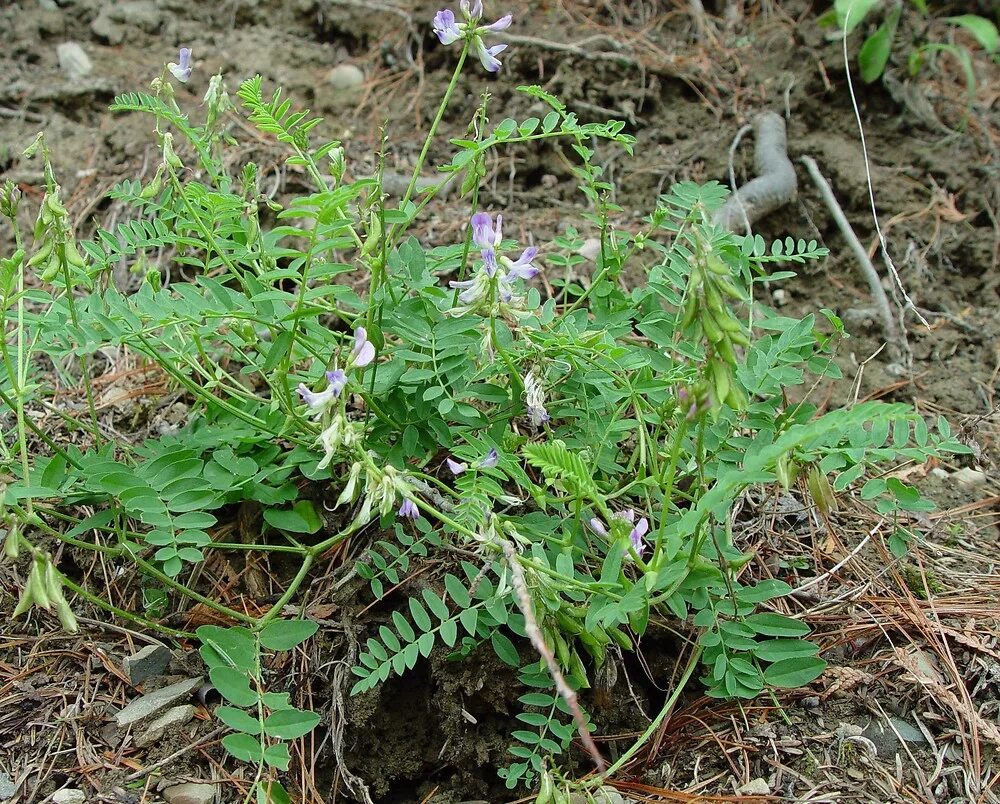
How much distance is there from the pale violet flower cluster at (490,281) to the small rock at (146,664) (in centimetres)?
111

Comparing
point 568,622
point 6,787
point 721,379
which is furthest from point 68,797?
point 721,379

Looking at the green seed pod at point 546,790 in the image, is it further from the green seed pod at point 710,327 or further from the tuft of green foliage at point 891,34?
the tuft of green foliage at point 891,34

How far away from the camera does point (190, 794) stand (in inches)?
79.8

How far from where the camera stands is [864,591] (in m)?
2.41

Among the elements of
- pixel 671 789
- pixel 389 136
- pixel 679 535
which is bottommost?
pixel 671 789

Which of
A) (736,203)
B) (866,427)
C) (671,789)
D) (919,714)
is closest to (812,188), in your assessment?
(736,203)

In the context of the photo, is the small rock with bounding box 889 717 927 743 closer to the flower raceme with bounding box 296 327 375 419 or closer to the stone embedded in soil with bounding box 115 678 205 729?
the flower raceme with bounding box 296 327 375 419

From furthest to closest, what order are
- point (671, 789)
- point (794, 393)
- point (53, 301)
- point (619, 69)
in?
point (619, 69), point (794, 393), point (53, 301), point (671, 789)

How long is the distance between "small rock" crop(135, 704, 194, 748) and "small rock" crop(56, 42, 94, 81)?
3.14 m

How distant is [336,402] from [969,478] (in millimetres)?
2037

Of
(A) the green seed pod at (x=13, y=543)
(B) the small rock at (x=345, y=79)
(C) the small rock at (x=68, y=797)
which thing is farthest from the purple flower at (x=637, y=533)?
(B) the small rock at (x=345, y=79)

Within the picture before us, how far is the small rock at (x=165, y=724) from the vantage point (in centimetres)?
213

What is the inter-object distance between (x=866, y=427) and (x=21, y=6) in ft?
13.9

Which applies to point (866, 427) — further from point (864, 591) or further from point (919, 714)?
point (919, 714)
